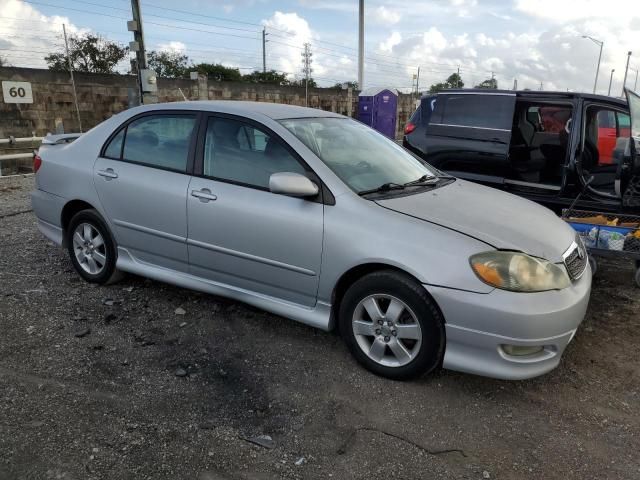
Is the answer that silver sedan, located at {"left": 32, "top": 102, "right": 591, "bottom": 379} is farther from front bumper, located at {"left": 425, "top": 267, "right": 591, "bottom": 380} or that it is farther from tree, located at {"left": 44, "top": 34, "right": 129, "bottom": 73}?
tree, located at {"left": 44, "top": 34, "right": 129, "bottom": 73}

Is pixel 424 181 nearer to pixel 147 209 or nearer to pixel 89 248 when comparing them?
pixel 147 209

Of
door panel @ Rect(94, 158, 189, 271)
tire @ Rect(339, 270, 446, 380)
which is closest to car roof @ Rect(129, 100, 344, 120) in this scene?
door panel @ Rect(94, 158, 189, 271)

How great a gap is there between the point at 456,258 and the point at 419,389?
2.76 feet

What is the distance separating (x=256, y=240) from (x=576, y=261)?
205cm

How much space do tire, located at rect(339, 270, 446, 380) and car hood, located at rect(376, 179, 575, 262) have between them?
0.45 meters

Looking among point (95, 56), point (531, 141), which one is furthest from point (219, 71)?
point (531, 141)

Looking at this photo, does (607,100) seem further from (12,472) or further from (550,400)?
(12,472)

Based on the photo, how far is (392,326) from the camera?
10.3 ft

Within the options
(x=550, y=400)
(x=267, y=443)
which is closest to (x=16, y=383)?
(x=267, y=443)

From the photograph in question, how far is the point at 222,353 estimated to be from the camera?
3.57m

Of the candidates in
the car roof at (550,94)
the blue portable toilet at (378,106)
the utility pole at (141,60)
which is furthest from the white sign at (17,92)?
the car roof at (550,94)

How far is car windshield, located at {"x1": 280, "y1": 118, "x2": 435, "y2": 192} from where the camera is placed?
3.54 m

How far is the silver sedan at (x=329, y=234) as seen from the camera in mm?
2910

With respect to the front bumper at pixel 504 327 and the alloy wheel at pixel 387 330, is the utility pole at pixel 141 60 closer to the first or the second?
the alloy wheel at pixel 387 330
